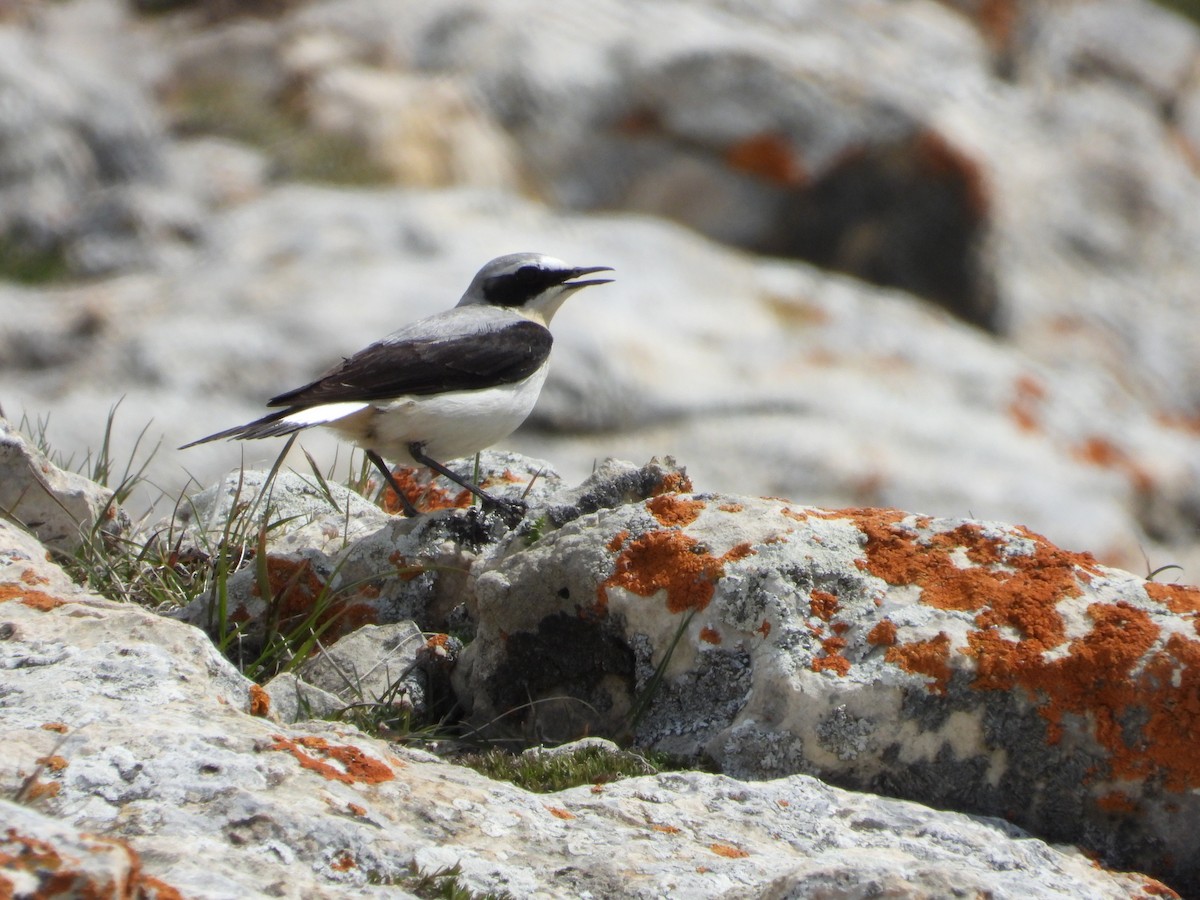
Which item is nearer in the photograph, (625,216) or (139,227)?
(139,227)

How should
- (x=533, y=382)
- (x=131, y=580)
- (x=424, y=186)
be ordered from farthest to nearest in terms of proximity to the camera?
(x=424, y=186) → (x=533, y=382) → (x=131, y=580)

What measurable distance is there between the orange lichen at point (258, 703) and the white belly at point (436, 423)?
2533 millimetres

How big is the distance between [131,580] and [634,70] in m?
13.8

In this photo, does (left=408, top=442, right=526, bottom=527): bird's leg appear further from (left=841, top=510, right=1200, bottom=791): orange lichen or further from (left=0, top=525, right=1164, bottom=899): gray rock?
(left=0, top=525, right=1164, bottom=899): gray rock

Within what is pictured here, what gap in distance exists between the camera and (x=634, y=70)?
18.7 metres

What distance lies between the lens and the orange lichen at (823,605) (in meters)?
4.92

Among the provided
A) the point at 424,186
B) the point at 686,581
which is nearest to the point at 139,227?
the point at 424,186

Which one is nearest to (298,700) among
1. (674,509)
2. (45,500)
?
(674,509)

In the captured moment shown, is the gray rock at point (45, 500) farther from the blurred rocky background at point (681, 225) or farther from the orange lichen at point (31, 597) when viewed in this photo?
the blurred rocky background at point (681, 225)

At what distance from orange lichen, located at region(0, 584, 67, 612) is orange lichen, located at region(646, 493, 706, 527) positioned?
2001mm

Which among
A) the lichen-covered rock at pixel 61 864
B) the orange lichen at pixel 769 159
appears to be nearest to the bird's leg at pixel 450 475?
the lichen-covered rock at pixel 61 864

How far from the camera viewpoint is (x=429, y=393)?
7211mm

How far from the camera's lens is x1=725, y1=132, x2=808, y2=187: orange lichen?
18.1 metres

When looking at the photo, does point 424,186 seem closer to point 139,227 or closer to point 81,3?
point 139,227
